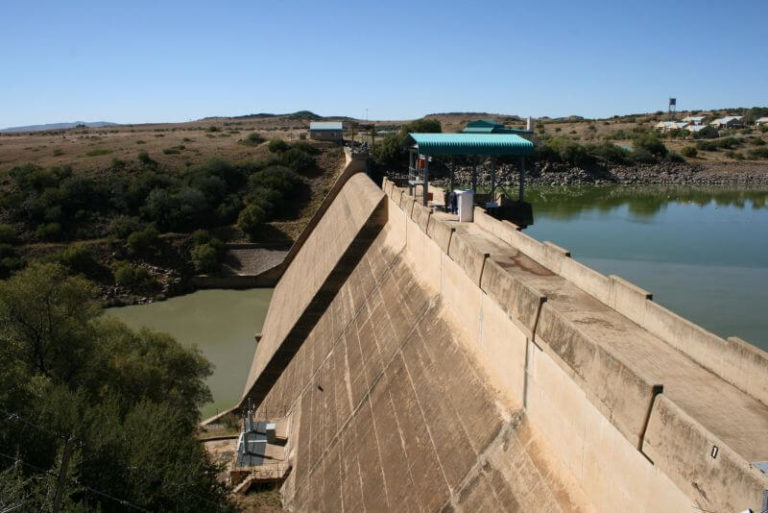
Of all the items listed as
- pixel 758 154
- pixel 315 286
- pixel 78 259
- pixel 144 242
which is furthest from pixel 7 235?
pixel 758 154

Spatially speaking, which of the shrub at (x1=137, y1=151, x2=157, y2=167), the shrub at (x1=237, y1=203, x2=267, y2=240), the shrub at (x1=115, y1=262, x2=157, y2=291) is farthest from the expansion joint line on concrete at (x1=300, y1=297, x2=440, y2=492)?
the shrub at (x1=137, y1=151, x2=157, y2=167)

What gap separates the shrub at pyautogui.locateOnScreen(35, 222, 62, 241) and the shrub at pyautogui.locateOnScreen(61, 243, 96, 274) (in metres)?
2.85

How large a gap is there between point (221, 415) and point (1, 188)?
96.1 feet

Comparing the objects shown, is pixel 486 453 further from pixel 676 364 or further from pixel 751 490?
pixel 751 490

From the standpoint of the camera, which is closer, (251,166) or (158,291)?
(158,291)

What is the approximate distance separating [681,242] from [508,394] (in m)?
26.7

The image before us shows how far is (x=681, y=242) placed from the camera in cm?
3034

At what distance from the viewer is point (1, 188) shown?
36406 mm

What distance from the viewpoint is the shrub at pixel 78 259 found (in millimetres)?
28516

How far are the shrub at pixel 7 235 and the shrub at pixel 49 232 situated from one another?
1.02 m

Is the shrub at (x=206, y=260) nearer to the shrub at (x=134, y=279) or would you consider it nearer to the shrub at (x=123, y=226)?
the shrub at (x=134, y=279)

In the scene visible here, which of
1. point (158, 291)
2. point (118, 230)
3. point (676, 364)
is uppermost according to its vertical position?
point (676, 364)

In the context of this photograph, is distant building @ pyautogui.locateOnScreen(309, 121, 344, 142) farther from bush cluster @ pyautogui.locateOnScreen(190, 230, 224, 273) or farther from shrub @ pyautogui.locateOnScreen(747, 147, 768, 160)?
shrub @ pyautogui.locateOnScreen(747, 147, 768, 160)

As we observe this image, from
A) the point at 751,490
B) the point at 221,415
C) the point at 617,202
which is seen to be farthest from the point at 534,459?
the point at 617,202
